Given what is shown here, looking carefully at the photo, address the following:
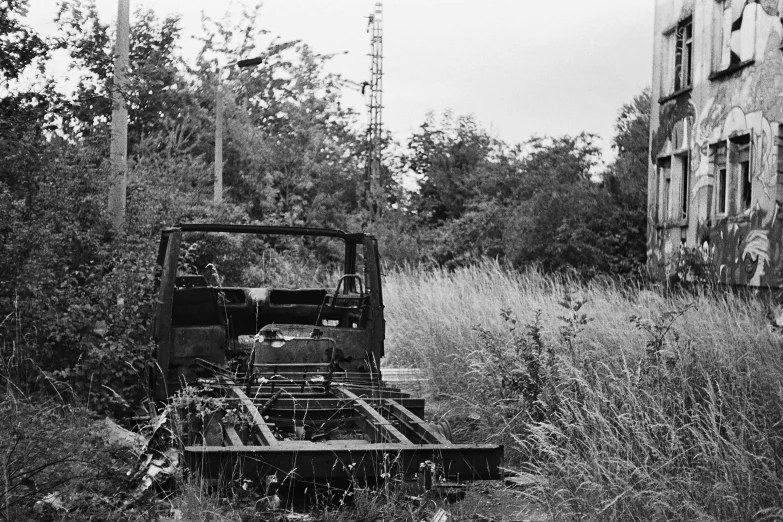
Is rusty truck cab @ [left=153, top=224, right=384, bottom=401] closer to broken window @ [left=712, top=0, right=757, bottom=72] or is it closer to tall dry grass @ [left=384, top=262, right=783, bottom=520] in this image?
tall dry grass @ [left=384, top=262, right=783, bottom=520]

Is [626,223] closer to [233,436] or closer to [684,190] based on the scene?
[684,190]

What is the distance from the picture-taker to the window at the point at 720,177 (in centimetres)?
2016

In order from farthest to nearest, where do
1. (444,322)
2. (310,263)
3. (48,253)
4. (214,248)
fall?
(310,263)
(214,248)
(444,322)
(48,253)

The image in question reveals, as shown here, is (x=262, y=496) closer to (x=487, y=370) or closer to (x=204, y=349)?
(x=204, y=349)

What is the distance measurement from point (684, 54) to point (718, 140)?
309 centimetres

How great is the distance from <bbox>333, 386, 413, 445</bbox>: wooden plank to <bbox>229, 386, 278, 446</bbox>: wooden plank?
0.71 metres

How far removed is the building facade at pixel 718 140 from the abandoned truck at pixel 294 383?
9719 millimetres

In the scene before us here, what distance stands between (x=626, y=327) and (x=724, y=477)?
3.93 m

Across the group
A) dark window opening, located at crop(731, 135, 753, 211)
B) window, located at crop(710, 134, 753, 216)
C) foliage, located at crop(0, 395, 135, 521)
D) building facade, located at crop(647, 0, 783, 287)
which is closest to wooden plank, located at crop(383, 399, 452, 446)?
foliage, located at crop(0, 395, 135, 521)

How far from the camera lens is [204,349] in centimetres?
826

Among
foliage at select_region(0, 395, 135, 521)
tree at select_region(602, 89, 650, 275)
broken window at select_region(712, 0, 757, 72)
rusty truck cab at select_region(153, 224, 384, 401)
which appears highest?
broken window at select_region(712, 0, 757, 72)

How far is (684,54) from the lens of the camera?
22312 millimetres

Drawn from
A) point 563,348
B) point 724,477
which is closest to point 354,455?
point 724,477

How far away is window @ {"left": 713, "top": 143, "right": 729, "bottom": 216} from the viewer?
20156mm
